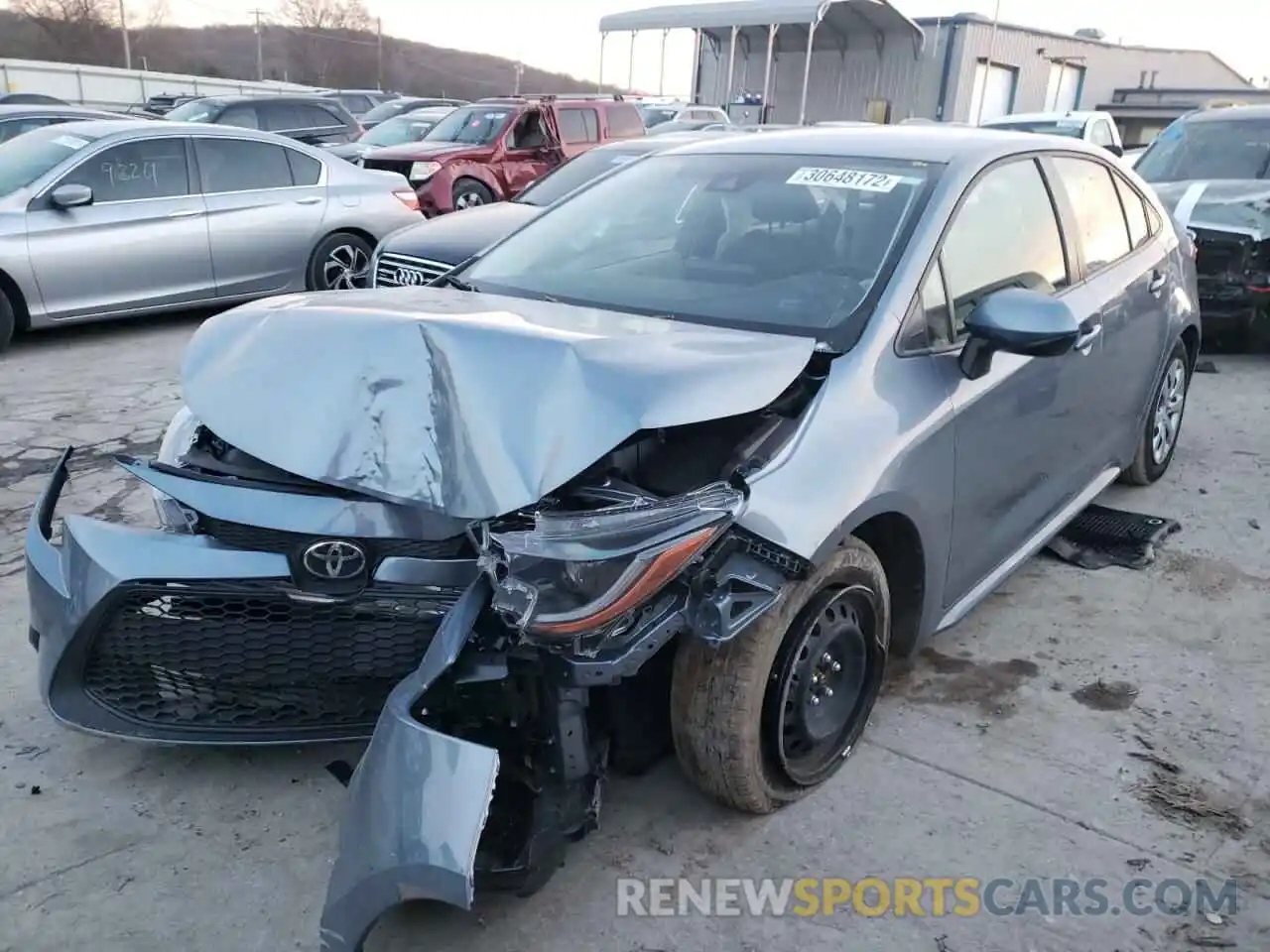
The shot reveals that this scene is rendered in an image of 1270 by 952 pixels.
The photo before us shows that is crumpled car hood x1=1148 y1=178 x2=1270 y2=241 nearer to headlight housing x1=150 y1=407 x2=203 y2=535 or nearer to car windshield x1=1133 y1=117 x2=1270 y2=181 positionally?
car windshield x1=1133 y1=117 x2=1270 y2=181

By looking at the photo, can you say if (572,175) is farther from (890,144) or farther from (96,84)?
(96,84)

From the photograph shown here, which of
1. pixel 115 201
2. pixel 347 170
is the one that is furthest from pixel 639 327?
pixel 347 170

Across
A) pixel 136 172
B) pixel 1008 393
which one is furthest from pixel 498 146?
pixel 1008 393

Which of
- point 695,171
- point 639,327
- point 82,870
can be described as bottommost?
point 82,870

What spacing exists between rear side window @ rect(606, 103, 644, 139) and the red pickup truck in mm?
13

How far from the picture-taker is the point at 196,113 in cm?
1442

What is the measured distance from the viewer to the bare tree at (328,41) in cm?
7881

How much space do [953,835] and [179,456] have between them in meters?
2.26

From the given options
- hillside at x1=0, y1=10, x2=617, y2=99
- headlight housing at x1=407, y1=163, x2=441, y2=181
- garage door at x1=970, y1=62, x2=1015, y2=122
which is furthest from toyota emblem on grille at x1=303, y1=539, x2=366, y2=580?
hillside at x1=0, y1=10, x2=617, y2=99

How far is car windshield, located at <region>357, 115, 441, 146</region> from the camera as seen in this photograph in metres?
14.9

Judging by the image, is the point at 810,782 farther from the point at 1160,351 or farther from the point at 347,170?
the point at 347,170

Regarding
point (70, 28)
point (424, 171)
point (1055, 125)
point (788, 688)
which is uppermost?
point (70, 28)

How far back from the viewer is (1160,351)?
14.6 ft

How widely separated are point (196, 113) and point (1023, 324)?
47.3 ft
